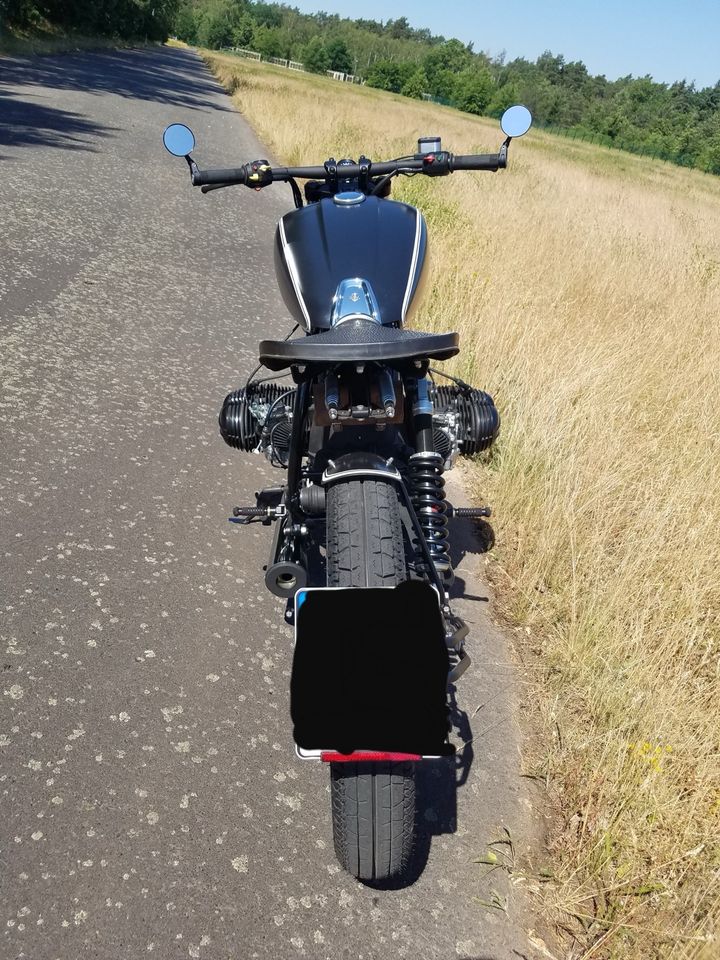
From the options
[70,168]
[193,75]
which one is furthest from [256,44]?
[70,168]

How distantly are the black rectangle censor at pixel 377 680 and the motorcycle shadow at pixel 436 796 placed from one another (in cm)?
66

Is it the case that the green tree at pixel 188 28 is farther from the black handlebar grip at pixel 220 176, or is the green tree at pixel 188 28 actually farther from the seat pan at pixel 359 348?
the seat pan at pixel 359 348

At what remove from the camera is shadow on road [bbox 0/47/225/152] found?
1086cm

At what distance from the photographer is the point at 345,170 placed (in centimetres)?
281

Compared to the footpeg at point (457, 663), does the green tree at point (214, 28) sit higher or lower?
higher

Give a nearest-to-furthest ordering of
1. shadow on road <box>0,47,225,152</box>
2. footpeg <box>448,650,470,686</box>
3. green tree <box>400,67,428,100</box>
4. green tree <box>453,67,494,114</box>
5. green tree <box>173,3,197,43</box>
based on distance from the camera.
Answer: footpeg <box>448,650,470,686</box> → shadow on road <box>0,47,225,152</box> → green tree <box>453,67,494,114</box> → green tree <box>400,67,428,100</box> → green tree <box>173,3,197,43</box>

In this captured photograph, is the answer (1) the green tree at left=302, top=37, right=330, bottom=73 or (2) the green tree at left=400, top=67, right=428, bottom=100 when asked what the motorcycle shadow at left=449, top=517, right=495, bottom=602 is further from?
(1) the green tree at left=302, top=37, right=330, bottom=73

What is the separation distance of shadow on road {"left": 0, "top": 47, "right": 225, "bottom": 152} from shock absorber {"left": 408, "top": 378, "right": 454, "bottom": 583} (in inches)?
383

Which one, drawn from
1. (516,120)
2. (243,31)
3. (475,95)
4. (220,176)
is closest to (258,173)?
(220,176)

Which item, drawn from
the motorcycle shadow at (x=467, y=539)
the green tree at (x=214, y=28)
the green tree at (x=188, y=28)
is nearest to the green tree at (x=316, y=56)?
the green tree at (x=214, y=28)

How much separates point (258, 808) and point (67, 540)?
1.48 meters

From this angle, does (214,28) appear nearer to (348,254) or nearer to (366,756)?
(348,254)

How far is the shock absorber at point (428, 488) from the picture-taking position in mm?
2018

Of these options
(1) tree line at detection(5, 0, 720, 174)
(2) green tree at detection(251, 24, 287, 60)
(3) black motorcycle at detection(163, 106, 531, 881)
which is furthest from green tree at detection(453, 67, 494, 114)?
(3) black motorcycle at detection(163, 106, 531, 881)
